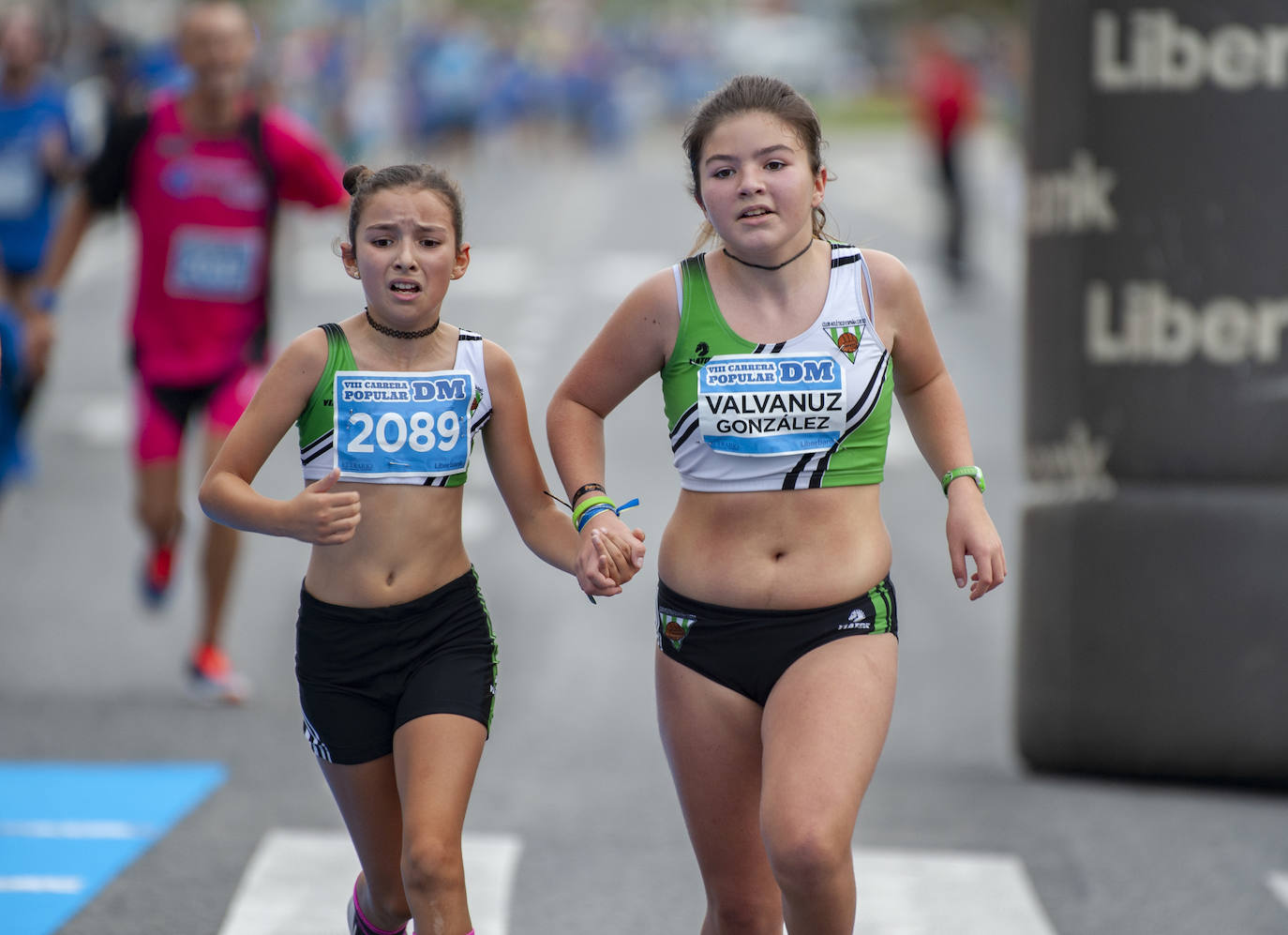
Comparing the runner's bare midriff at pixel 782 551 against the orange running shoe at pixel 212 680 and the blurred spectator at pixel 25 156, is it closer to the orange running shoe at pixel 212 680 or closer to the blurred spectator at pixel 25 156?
the orange running shoe at pixel 212 680

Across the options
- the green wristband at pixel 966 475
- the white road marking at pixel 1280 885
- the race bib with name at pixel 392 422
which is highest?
the race bib with name at pixel 392 422

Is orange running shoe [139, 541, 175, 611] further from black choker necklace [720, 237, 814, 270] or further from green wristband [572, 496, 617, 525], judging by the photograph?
black choker necklace [720, 237, 814, 270]

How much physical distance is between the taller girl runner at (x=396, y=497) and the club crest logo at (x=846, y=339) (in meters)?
0.67

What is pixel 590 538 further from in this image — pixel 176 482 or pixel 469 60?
pixel 469 60

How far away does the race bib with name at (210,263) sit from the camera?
720cm

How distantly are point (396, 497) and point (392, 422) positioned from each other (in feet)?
0.52

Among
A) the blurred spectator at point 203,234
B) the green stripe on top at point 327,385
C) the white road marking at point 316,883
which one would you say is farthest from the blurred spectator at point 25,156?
the green stripe on top at point 327,385

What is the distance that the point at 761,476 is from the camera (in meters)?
3.99

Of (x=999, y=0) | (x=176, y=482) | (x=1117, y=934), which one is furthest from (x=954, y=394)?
(x=999, y=0)

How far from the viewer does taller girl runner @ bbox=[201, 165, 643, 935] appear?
13.0 feet

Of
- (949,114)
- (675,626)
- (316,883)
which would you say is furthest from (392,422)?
(949,114)

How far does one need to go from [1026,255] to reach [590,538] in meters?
3.50

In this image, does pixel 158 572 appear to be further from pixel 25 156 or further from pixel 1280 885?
pixel 1280 885

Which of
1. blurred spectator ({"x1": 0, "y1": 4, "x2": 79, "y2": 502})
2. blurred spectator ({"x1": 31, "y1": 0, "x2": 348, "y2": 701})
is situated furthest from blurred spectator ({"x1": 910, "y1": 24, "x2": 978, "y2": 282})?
blurred spectator ({"x1": 31, "y1": 0, "x2": 348, "y2": 701})
